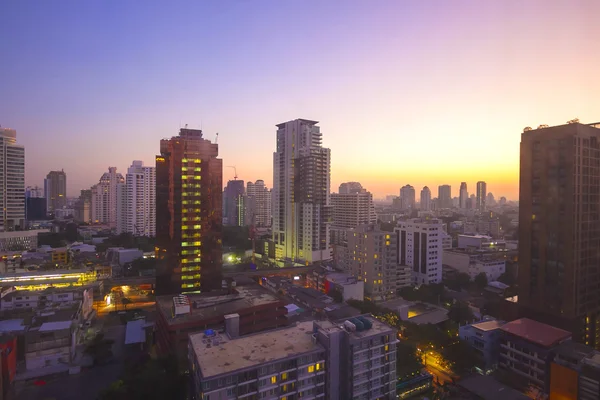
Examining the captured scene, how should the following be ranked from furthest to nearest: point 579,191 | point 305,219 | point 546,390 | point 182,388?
point 305,219 → point 579,191 → point 546,390 → point 182,388

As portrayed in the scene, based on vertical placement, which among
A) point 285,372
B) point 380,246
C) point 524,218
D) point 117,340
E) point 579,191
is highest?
point 579,191

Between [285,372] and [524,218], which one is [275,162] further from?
[285,372]

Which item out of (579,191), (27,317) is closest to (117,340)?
(27,317)

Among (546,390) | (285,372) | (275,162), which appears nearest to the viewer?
(285,372)

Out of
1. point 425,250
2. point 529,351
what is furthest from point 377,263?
point 529,351

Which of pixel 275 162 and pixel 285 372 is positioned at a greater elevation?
pixel 275 162

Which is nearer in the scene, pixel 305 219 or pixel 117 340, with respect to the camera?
pixel 117 340

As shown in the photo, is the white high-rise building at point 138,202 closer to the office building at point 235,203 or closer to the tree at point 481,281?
the office building at point 235,203

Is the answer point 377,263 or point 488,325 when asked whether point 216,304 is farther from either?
point 377,263
